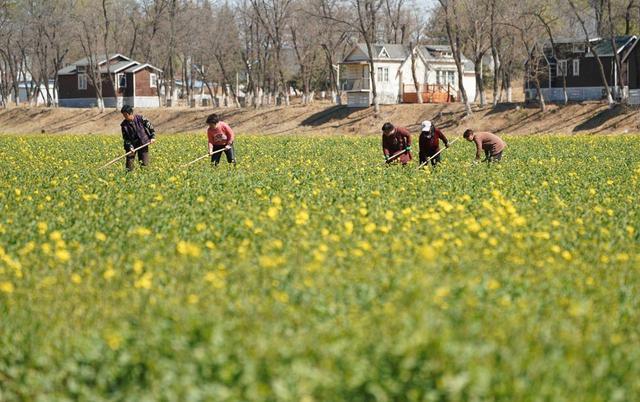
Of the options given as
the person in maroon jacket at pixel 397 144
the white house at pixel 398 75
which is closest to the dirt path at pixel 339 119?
the white house at pixel 398 75

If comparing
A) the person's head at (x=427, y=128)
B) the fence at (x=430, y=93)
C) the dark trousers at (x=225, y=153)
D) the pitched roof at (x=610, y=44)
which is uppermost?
the pitched roof at (x=610, y=44)

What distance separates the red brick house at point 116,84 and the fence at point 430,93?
23.5 metres

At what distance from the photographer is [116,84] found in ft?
308

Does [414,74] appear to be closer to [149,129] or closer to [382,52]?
[382,52]

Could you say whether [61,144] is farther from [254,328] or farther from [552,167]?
[254,328]

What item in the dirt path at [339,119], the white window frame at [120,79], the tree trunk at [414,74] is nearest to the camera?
the dirt path at [339,119]

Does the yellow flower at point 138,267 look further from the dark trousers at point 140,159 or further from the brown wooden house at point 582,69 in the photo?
the brown wooden house at point 582,69

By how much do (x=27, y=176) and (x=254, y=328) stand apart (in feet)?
49.6

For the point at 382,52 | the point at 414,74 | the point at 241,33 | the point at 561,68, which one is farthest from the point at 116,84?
the point at 561,68

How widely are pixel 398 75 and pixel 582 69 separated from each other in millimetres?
16793

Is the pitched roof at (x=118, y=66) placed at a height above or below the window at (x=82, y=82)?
above

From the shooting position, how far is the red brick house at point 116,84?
307ft

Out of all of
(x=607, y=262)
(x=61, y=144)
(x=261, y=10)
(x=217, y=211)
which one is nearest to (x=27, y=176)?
(x=217, y=211)

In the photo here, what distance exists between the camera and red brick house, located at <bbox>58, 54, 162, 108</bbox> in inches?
3681
